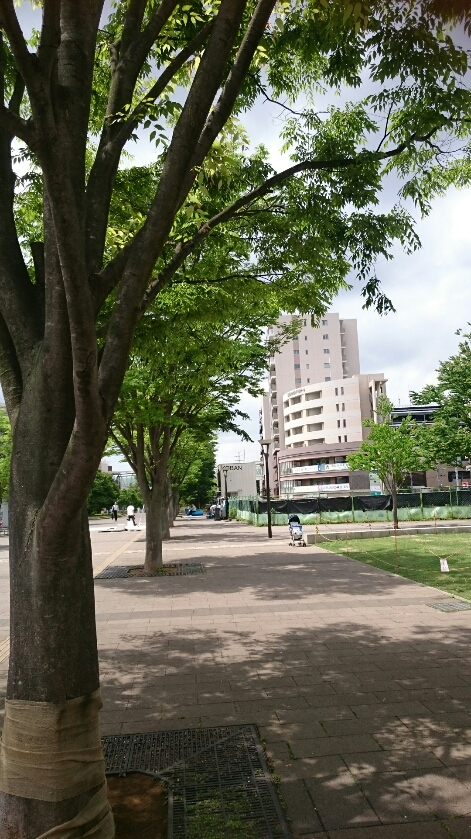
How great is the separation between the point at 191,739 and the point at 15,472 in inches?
111

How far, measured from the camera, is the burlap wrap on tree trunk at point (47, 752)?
3.15 m

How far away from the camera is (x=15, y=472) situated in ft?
11.4

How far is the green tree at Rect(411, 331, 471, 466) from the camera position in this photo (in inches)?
1271

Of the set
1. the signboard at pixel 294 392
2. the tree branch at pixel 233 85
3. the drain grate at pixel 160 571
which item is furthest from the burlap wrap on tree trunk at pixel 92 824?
the signboard at pixel 294 392

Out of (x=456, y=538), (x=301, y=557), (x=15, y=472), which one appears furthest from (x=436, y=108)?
(x=456, y=538)

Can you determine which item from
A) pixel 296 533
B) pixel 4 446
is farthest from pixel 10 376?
pixel 4 446

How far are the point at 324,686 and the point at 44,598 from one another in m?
3.77

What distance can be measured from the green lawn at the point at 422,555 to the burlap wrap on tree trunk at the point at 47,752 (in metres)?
8.46

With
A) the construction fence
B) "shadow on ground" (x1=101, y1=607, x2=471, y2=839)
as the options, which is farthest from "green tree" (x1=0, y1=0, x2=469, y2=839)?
the construction fence

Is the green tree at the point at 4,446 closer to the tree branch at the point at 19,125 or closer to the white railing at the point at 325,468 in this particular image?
the tree branch at the point at 19,125

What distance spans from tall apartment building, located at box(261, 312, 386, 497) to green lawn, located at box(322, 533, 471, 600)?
Answer: 3755cm

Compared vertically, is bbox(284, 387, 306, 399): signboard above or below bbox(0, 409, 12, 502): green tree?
above

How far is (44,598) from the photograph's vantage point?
3299 millimetres

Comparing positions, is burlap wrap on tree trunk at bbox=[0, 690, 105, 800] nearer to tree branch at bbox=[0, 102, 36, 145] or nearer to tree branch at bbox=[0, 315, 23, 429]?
tree branch at bbox=[0, 315, 23, 429]
